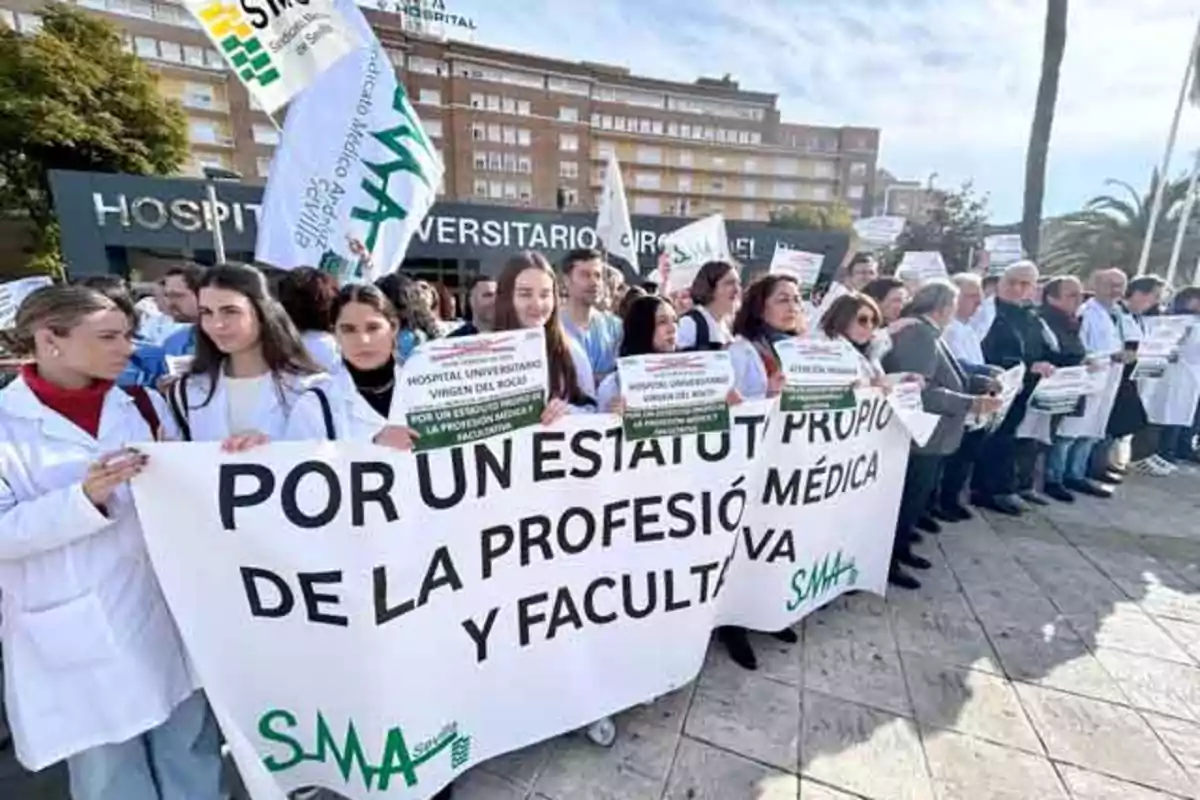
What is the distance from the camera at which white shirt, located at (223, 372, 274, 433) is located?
5.98ft

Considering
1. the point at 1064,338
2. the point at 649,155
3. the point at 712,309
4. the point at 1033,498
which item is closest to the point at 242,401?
the point at 712,309

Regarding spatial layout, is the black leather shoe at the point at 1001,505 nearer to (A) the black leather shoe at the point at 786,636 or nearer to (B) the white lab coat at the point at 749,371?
(A) the black leather shoe at the point at 786,636

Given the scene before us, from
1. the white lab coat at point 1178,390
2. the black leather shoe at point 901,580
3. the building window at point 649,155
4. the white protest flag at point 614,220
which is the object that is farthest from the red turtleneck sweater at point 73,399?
the building window at point 649,155

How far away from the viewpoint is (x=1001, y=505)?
15.5 ft

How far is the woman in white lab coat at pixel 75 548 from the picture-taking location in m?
1.46

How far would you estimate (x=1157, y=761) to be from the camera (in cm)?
224

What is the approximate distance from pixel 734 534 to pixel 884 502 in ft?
3.83

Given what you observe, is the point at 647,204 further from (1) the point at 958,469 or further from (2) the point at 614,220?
(1) the point at 958,469

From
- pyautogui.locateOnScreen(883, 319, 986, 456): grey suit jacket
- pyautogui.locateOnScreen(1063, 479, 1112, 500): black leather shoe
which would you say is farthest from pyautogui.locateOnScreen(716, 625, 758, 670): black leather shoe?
pyautogui.locateOnScreen(1063, 479, 1112, 500): black leather shoe

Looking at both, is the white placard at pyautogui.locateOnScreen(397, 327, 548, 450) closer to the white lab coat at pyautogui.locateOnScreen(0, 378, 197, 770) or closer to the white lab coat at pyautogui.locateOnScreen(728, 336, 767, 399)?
the white lab coat at pyautogui.locateOnScreen(0, 378, 197, 770)

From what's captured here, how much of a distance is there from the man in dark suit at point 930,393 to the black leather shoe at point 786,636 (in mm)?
947

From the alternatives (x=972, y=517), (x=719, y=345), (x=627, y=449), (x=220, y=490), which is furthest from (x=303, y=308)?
(x=972, y=517)

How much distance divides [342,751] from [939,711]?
221 centimetres

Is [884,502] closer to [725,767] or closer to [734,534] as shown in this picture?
[734,534]
